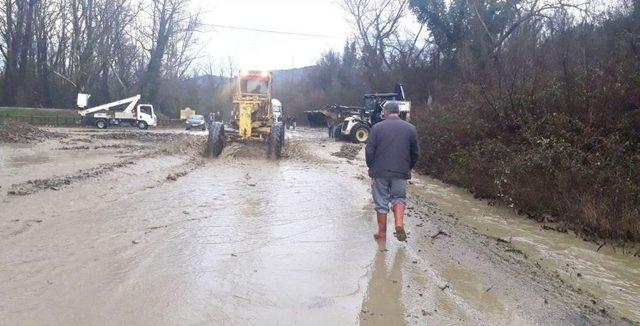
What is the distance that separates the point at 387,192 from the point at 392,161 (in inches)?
17.7

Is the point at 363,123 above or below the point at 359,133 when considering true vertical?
above

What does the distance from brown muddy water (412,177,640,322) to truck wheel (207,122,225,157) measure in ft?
26.9

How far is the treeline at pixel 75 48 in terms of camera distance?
160ft

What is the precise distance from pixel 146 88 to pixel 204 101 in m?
19.1

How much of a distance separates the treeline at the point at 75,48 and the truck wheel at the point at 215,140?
37.5m

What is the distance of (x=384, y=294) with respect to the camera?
4957 millimetres

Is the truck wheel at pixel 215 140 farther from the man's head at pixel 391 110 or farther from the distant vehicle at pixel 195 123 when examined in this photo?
the distant vehicle at pixel 195 123

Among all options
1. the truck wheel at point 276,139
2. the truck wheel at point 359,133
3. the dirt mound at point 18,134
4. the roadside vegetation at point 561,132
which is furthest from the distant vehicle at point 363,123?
the dirt mound at point 18,134

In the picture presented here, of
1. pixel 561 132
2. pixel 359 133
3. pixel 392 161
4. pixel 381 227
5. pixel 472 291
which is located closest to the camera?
pixel 472 291

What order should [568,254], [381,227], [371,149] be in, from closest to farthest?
[371,149] < [381,227] < [568,254]

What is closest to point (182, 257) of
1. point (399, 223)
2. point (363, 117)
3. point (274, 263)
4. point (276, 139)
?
point (274, 263)

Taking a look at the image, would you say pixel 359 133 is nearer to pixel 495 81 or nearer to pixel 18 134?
pixel 495 81

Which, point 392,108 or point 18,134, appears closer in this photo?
point 392,108

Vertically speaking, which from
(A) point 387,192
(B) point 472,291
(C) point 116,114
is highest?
(C) point 116,114
